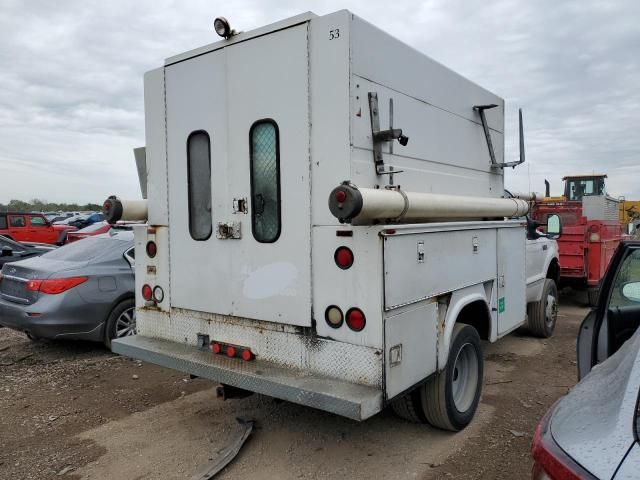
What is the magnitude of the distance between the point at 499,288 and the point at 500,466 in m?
1.80

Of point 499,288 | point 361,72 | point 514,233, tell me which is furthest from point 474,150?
point 361,72

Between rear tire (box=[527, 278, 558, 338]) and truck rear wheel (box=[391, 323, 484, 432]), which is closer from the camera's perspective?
truck rear wheel (box=[391, 323, 484, 432])

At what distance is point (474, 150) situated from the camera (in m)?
5.07

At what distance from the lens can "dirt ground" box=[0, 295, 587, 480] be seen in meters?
3.60

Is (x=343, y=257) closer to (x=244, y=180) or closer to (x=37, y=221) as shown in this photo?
(x=244, y=180)

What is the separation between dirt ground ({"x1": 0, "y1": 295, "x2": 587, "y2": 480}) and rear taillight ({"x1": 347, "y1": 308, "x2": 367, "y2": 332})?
107 centimetres

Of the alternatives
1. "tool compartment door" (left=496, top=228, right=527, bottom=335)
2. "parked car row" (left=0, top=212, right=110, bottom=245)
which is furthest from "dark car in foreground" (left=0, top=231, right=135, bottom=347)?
"parked car row" (left=0, top=212, right=110, bottom=245)

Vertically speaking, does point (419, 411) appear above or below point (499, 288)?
below

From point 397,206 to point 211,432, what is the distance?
8.14 ft

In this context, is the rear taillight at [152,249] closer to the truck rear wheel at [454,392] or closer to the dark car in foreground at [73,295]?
the dark car in foreground at [73,295]

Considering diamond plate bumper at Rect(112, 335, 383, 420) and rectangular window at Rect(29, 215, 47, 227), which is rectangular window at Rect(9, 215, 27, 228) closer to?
rectangular window at Rect(29, 215, 47, 227)

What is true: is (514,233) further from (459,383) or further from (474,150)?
(459,383)

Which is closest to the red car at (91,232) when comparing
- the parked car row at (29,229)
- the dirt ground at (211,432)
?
the parked car row at (29,229)

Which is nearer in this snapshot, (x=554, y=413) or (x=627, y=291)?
(x=554, y=413)
